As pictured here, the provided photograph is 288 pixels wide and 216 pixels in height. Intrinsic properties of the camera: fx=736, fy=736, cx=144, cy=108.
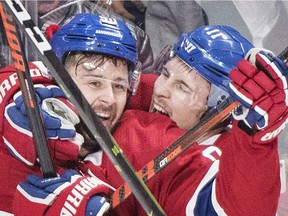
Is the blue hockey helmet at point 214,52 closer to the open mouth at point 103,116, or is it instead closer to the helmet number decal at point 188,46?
the helmet number decal at point 188,46

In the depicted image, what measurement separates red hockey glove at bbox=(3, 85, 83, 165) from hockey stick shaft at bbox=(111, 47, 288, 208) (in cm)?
11

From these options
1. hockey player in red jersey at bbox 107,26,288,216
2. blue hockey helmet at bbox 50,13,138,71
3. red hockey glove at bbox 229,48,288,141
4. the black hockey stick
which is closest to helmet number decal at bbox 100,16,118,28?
blue hockey helmet at bbox 50,13,138,71

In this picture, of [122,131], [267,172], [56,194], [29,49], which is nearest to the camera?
[267,172]

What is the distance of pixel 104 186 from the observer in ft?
4.17

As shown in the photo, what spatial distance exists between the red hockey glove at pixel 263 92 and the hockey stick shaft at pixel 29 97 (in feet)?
1.14

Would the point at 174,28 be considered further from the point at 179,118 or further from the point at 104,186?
the point at 104,186

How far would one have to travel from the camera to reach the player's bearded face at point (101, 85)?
1.38 m

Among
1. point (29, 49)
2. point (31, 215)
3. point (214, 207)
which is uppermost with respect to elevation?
point (214, 207)

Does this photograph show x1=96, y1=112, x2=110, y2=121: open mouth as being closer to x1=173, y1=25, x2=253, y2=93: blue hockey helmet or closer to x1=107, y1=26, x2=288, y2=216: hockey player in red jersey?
x1=107, y1=26, x2=288, y2=216: hockey player in red jersey

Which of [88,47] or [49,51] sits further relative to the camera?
[88,47]

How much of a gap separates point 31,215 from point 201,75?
44 cm

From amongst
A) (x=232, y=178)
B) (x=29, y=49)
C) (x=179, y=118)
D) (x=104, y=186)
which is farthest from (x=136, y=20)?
(x=232, y=178)

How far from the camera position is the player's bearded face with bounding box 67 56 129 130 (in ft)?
4.51

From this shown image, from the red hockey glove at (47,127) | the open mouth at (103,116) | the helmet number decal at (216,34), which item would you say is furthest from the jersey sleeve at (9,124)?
the helmet number decal at (216,34)
